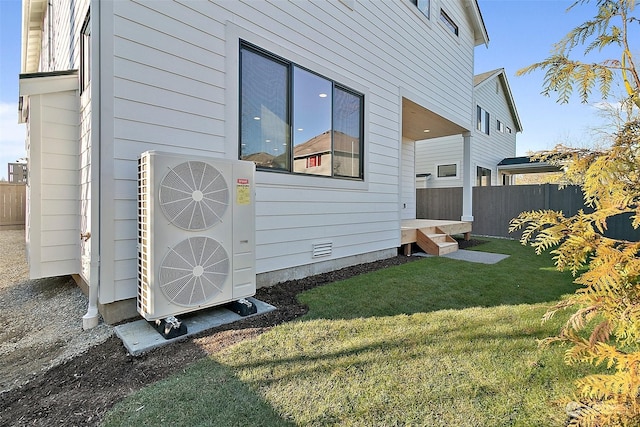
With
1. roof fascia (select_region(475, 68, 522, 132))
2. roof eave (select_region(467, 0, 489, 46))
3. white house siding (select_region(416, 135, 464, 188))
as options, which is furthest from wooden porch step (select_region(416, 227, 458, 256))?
roof fascia (select_region(475, 68, 522, 132))

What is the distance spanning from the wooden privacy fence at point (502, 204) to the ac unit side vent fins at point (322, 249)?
6462 millimetres

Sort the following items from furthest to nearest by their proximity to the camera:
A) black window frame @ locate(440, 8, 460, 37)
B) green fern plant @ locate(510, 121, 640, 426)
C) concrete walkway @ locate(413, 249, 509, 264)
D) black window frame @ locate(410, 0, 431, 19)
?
black window frame @ locate(440, 8, 460, 37)
black window frame @ locate(410, 0, 431, 19)
concrete walkway @ locate(413, 249, 509, 264)
green fern plant @ locate(510, 121, 640, 426)

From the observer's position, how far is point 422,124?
8.17 metres

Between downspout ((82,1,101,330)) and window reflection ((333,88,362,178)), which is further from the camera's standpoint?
window reflection ((333,88,362,178))

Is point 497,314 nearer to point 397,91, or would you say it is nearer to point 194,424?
point 194,424

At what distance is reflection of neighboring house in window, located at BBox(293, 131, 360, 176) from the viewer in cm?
428

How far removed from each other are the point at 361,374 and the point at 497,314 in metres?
1.73

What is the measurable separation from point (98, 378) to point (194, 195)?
1.36 m

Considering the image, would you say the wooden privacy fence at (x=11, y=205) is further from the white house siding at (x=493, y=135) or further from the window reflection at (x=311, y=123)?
the white house siding at (x=493, y=135)

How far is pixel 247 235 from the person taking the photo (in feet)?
9.73

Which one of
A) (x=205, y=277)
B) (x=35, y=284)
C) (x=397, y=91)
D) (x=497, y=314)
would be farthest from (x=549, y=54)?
(x=35, y=284)

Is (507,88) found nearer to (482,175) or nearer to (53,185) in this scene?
(482,175)

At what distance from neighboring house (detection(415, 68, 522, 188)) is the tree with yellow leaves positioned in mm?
11770

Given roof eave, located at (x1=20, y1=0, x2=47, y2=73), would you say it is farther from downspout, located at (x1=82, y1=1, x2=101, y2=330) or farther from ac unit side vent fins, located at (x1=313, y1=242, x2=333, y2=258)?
ac unit side vent fins, located at (x1=313, y1=242, x2=333, y2=258)
